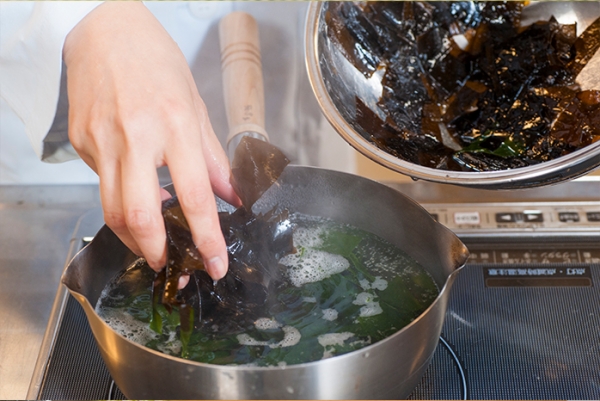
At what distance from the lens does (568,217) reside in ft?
2.99

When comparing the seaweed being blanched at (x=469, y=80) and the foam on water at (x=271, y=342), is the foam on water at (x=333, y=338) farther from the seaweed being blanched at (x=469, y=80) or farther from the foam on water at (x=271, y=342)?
the seaweed being blanched at (x=469, y=80)

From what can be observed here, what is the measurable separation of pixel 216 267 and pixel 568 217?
2.01 ft

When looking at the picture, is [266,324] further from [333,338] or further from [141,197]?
[141,197]

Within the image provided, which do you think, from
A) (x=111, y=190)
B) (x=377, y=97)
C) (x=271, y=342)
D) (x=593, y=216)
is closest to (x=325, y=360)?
(x=271, y=342)

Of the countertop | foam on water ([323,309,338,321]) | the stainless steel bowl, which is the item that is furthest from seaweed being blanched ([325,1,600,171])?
the countertop

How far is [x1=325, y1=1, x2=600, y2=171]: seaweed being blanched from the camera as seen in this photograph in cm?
80

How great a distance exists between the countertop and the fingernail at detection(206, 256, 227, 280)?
0.30m

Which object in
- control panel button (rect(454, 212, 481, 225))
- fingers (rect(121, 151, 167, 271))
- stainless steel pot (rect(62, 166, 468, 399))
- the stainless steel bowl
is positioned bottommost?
stainless steel pot (rect(62, 166, 468, 399))

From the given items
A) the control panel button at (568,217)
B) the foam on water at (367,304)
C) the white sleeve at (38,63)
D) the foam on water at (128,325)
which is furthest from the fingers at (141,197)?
the control panel button at (568,217)

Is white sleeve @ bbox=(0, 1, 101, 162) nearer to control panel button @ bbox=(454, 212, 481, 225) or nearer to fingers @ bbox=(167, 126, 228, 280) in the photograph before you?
fingers @ bbox=(167, 126, 228, 280)

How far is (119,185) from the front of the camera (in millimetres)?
555

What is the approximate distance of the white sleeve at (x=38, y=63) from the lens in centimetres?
82

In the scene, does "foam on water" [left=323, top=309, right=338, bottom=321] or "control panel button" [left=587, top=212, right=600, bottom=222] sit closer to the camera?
"foam on water" [left=323, top=309, right=338, bottom=321]

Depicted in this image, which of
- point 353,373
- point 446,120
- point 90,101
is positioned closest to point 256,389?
point 353,373
